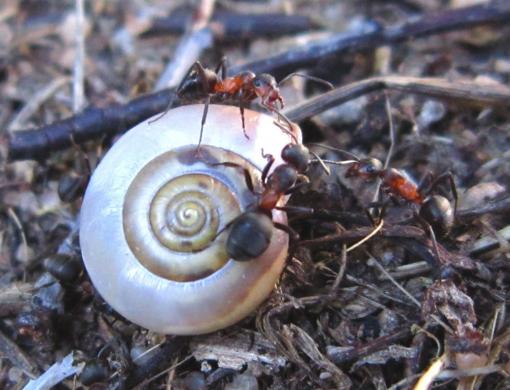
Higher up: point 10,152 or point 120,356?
point 10,152

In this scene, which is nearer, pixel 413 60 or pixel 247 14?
pixel 413 60

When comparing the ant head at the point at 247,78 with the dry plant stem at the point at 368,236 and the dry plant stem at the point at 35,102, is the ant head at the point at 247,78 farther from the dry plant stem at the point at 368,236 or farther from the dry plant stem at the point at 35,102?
the dry plant stem at the point at 35,102

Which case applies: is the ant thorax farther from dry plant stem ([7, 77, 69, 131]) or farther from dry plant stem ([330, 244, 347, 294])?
dry plant stem ([7, 77, 69, 131])

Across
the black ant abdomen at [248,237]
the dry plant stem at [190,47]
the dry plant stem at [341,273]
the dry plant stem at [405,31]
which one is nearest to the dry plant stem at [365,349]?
the dry plant stem at [341,273]

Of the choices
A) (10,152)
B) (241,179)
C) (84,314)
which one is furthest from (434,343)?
(10,152)

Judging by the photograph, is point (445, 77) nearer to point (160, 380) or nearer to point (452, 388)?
point (452, 388)
